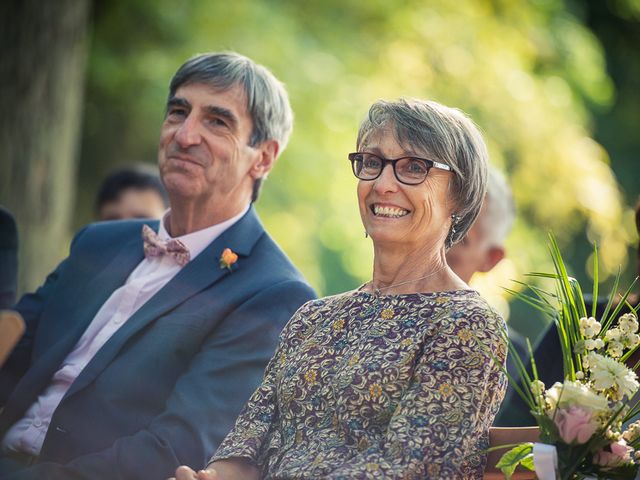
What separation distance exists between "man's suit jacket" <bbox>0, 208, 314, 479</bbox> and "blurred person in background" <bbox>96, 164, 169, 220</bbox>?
7.23ft

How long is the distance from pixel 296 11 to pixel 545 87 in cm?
280

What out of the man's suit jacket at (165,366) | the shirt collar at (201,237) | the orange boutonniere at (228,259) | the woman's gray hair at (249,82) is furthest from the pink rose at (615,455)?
the woman's gray hair at (249,82)

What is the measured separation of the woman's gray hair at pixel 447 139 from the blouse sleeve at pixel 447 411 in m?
0.50

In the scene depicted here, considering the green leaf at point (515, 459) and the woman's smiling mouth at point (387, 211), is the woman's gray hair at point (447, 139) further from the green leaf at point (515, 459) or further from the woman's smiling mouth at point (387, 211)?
the green leaf at point (515, 459)

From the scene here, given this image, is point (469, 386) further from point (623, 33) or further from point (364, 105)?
point (623, 33)

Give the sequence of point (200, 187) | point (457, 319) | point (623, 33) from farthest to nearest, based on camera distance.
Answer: point (623, 33)
point (200, 187)
point (457, 319)

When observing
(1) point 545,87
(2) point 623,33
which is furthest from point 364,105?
(2) point 623,33

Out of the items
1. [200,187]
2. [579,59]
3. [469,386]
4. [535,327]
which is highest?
[579,59]

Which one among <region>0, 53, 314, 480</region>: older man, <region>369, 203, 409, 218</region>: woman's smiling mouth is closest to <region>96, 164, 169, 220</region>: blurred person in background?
<region>0, 53, 314, 480</region>: older man

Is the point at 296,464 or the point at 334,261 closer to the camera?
the point at 296,464

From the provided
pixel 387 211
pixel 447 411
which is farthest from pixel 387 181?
pixel 447 411

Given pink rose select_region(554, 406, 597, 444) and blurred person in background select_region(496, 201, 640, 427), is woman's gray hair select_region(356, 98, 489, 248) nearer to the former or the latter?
pink rose select_region(554, 406, 597, 444)

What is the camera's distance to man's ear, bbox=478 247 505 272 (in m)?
5.37

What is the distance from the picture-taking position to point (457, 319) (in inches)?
116
